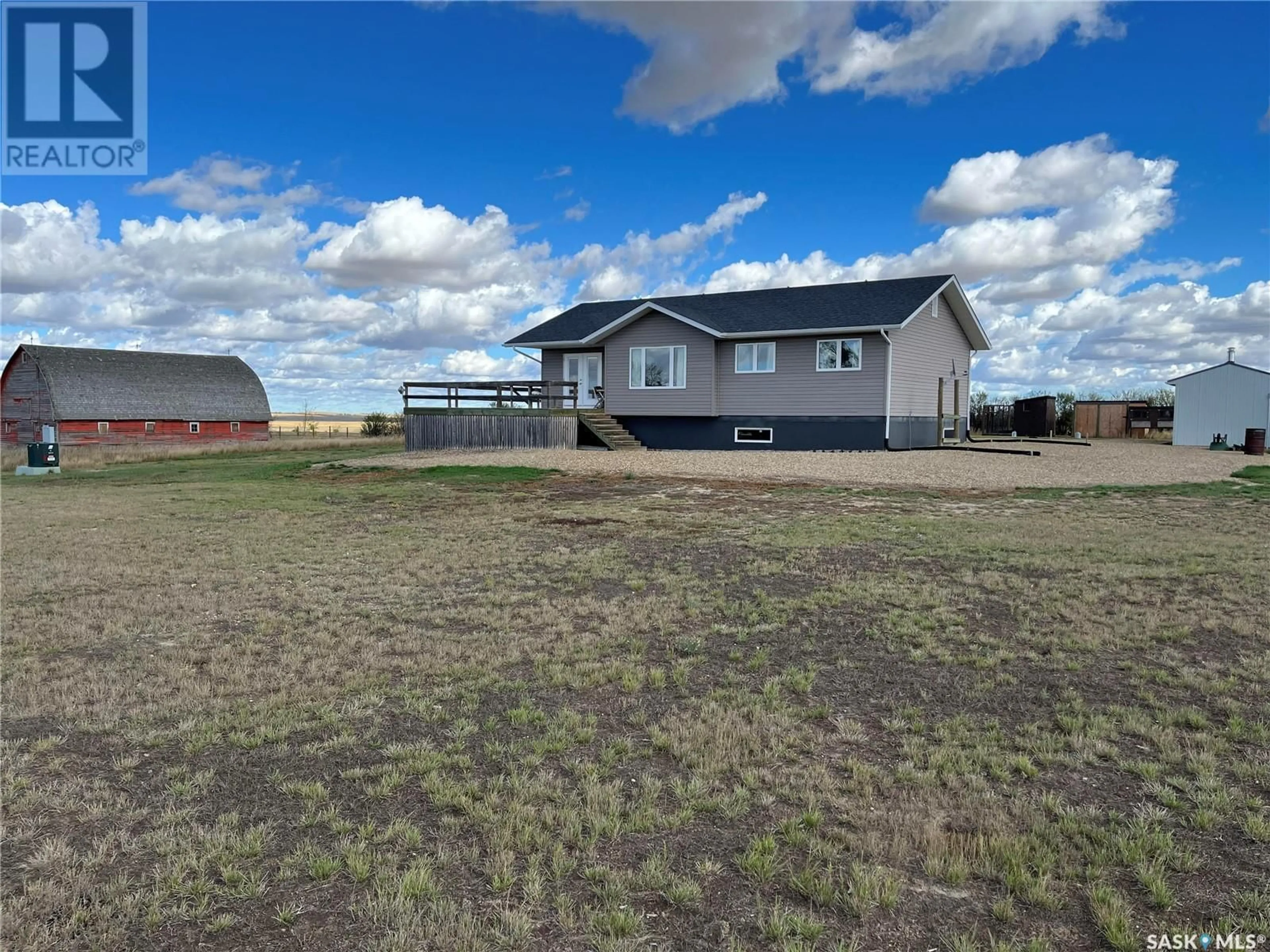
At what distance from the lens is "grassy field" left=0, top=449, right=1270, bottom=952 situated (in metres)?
2.76

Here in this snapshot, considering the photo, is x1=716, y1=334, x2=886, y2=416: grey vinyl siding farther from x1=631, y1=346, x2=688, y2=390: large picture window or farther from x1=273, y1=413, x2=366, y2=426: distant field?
x1=273, y1=413, x2=366, y2=426: distant field

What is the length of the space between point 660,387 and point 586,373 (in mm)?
3682

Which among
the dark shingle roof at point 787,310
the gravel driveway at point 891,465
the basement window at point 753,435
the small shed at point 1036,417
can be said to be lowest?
the gravel driveway at point 891,465

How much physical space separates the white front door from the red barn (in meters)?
34.9

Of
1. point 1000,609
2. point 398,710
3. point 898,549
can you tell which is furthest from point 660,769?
point 898,549

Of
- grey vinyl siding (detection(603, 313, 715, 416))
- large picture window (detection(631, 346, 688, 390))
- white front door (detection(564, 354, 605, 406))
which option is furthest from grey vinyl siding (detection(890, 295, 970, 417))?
white front door (detection(564, 354, 605, 406))

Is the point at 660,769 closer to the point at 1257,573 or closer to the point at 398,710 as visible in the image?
the point at 398,710

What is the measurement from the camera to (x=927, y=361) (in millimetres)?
26656

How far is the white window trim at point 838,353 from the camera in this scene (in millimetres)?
24359

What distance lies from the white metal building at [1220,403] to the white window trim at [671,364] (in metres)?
21.5

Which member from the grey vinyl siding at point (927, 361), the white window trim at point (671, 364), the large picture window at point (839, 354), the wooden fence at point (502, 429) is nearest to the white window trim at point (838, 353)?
the large picture window at point (839, 354)

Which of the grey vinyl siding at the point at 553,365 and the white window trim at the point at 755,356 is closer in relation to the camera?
the white window trim at the point at 755,356

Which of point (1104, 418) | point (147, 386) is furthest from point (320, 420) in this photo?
point (1104, 418)

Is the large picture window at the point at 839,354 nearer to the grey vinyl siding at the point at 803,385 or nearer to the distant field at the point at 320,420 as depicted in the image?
the grey vinyl siding at the point at 803,385
